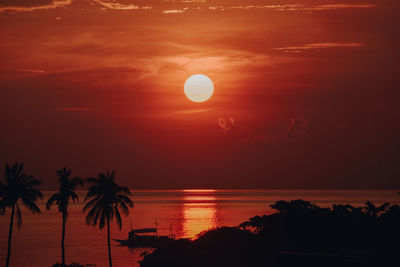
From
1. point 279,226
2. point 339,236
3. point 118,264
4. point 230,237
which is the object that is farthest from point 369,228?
point 118,264

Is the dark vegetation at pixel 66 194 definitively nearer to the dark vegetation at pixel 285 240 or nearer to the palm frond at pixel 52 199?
the palm frond at pixel 52 199

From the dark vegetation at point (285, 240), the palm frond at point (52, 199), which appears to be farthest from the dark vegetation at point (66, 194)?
the dark vegetation at point (285, 240)

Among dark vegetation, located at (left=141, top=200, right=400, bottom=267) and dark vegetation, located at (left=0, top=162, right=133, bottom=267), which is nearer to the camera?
dark vegetation, located at (left=141, top=200, right=400, bottom=267)

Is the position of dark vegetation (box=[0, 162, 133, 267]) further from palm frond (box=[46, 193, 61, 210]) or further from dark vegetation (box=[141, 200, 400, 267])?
dark vegetation (box=[141, 200, 400, 267])

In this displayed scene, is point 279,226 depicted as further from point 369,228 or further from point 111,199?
point 111,199

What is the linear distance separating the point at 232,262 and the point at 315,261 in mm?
14044

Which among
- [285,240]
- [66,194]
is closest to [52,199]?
[66,194]

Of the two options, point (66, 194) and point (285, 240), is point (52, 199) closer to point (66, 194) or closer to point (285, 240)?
point (66, 194)

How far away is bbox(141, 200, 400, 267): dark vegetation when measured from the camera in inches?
2307

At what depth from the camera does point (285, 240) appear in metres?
64.6

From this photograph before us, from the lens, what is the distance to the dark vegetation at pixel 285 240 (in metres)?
58.6

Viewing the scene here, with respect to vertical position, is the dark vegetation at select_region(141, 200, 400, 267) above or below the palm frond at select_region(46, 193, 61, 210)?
below

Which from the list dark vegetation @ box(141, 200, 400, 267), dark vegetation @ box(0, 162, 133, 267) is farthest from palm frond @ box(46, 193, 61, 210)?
dark vegetation @ box(141, 200, 400, 267)

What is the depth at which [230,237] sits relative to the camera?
2514 inches
